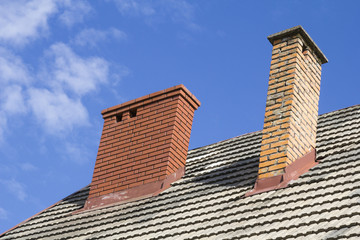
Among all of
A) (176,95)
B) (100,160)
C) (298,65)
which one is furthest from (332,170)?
(100,160)

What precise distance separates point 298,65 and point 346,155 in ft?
4.59

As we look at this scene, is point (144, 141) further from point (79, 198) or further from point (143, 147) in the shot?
point (79, 198)

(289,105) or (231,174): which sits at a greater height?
(289,105)

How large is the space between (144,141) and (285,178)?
2.57m

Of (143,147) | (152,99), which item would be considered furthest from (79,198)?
(152,99)

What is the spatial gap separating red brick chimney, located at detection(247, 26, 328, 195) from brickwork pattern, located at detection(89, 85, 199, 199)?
5.01 feet

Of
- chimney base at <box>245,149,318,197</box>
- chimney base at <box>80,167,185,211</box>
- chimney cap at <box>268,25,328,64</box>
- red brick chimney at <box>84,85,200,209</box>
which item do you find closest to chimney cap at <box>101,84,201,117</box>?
red brick chimney at <box>84,85,200,209</box>

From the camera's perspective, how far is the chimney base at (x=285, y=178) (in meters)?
6.64

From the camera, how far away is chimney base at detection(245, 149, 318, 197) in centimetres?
664

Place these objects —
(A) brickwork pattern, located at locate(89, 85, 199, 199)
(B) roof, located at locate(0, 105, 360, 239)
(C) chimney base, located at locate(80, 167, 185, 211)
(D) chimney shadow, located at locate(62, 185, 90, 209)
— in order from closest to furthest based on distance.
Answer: (B) roof, located at locate(0, 105, 360, 239) → (C) chimney base, located at locate(80, 167, 185, 211) → (A) brickwork pattern, located at locate(89, 85, 199, 199) → (D) chimney shadow, located at locate(62, 185, 90, 209)

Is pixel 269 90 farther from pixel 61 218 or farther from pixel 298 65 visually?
pixel 61 218

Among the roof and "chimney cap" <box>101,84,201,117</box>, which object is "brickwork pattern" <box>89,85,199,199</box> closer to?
"chimney cap" <box>101,84,201,117</box>

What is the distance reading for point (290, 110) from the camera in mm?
7195

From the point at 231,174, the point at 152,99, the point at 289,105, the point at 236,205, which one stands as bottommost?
the point at 236,205
